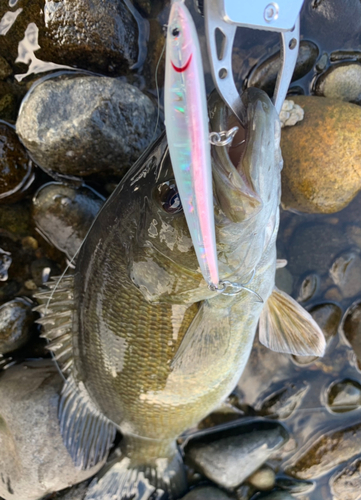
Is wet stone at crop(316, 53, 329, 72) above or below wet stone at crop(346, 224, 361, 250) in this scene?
above

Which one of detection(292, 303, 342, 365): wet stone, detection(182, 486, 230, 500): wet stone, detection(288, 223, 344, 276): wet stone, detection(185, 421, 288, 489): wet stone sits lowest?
detection(182, 486, 230, 500): wet stone

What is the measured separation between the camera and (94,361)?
2242mm

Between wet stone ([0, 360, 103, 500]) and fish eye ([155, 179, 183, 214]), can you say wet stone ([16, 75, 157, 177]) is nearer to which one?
fish eye ([155, 179, 183, 214])

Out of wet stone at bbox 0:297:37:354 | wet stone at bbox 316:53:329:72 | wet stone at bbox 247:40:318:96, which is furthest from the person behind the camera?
wet stone at bbox 0:297:37:354

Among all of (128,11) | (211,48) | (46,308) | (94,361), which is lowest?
(94,361)

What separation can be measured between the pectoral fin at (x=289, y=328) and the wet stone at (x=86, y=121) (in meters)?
1.48

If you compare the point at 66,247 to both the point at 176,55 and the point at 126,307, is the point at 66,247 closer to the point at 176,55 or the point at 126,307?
the point at 126,307

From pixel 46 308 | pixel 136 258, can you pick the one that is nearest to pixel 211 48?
pixel 136 258

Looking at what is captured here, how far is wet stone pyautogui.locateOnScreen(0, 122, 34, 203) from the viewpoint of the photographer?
8.27 ft

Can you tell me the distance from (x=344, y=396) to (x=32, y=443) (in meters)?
2.58

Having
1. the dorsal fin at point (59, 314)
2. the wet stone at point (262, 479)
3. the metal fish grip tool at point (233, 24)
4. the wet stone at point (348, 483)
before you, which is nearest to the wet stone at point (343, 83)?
the metal fish grip tool at point (233, 24)

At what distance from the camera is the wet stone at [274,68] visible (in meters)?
2.34

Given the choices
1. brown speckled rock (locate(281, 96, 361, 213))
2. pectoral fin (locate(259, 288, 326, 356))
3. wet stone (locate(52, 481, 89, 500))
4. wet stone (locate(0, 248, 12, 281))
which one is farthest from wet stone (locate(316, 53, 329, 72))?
wet stone (locate(52, 481, 89, 500))

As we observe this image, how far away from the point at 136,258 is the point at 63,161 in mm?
1173
